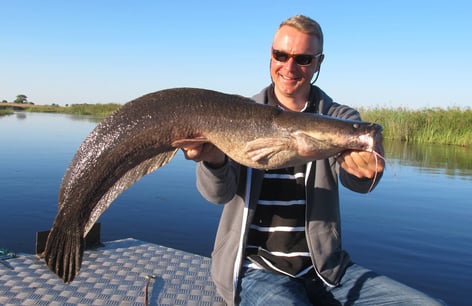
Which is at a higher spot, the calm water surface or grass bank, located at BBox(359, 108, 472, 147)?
grass bank, located at BBox(359, 108, 472, 147)

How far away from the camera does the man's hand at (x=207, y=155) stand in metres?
2.83

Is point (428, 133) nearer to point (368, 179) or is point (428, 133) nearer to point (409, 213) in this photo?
point (409, 213)

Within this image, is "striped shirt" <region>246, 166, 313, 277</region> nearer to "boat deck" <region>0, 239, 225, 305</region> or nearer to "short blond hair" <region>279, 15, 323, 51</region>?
"boat deck" <region>0, 239, 225, 305</region>

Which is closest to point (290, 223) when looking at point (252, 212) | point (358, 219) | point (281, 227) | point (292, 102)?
point (281, 227)

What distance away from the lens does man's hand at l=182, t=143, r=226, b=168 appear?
2.83 meters

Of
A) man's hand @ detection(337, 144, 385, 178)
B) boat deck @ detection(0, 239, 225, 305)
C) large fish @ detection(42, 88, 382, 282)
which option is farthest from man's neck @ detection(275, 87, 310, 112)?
boat deck @ detection(0, 239, 225, 305)

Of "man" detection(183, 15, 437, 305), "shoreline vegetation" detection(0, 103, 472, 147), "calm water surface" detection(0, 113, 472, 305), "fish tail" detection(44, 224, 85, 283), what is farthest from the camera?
"shoreline vegetation" detection(0, 103, 472, 147)

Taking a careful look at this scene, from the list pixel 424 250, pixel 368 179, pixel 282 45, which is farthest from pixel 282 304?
pixel 424 250

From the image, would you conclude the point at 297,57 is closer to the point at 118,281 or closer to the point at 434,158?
the point at 118,281

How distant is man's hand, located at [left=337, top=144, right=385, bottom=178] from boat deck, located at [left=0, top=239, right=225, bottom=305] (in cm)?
171

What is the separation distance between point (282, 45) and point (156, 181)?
8.85 metres

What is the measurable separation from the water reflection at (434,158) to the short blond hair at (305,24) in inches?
482

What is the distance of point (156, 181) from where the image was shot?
11594 millimetres

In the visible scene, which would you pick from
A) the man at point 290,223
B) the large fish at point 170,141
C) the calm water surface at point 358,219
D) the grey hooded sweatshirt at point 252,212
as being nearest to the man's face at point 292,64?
the man at point 290,223
